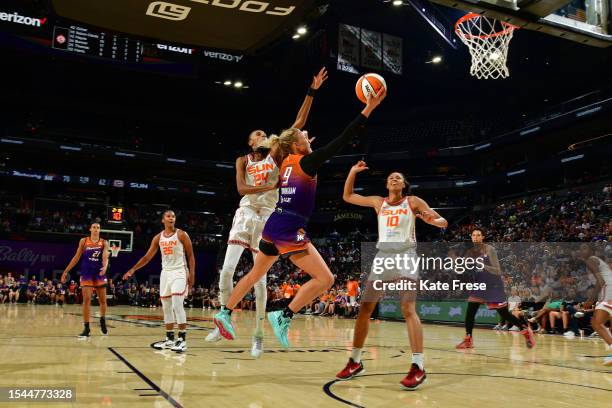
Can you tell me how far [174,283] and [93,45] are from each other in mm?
23582

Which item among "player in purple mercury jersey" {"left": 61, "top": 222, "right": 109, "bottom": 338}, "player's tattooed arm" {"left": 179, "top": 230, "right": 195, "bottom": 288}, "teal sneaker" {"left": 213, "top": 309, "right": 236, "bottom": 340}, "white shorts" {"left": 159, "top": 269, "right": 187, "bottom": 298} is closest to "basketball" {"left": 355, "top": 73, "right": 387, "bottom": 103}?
"teal sneaker" {"left": 213, "top": 309, "right": 236, "bottom": 340}

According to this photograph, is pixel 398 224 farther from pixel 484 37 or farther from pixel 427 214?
pixel 484 37

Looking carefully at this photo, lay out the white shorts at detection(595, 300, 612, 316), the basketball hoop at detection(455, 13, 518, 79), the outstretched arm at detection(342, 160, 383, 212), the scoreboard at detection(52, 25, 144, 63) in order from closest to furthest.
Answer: the outstretched arm at detection(342, 160, 383, 212), the white shorts at detection(595, 300, 612, 316), the basketball hoop at detection(455, 13, 518, 79), the scoreboard at detection(52, 25, 144, 63)

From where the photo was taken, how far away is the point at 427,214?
5316 millimetres

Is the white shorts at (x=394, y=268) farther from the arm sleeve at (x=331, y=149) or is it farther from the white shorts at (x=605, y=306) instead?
the white shorts at (x=605, y=306)

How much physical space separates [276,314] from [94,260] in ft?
20.1

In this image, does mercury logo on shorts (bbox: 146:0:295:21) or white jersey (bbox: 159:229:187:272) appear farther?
white jersey (bbox: 159:229:187:272)

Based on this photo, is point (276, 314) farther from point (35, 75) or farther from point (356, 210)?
point (35, 75)

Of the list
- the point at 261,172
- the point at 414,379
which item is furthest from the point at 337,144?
the point at 414,379

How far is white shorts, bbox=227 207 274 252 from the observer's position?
692 centimetres

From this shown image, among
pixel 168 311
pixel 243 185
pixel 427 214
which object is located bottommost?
pixel 168 311

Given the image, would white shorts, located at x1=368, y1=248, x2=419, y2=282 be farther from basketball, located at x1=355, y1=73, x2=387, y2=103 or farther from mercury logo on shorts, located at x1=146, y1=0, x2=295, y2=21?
mercury logo on shorts, located at x1=146, y1=0, x2=295, y2=21

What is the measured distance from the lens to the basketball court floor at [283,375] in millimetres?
4238

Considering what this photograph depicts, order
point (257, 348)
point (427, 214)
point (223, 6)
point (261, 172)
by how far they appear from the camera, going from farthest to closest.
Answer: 1. point (261, 172)
2. point (257, 348)
3. point (427, 214)
4. point (223, 6)
